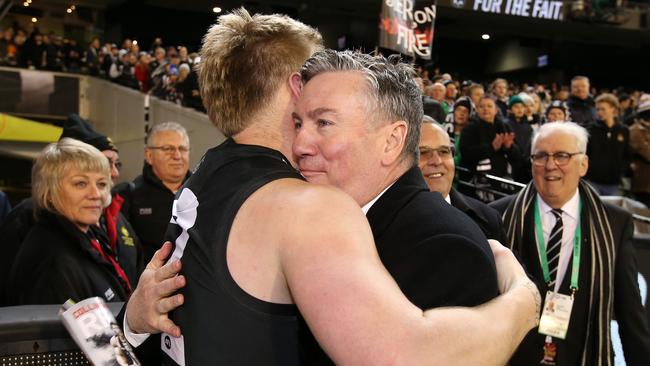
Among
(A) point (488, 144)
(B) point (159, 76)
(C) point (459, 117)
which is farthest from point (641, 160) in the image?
(B) point (159, 76)

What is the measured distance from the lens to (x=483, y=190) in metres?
6.96

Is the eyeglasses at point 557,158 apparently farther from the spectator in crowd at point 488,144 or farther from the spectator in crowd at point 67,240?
the spectator in crowd at point 488,144

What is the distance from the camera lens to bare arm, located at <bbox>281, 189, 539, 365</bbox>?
120 centimetres

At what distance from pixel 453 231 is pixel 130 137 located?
16.9 m

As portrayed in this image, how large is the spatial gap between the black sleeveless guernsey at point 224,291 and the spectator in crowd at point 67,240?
1.60 meters

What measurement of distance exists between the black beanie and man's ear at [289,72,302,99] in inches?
150

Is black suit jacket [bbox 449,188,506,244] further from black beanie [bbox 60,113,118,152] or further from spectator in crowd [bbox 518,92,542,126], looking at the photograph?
spectator in crowd [bbox 518,92,542,126]

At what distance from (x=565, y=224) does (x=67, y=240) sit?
243 centimetres

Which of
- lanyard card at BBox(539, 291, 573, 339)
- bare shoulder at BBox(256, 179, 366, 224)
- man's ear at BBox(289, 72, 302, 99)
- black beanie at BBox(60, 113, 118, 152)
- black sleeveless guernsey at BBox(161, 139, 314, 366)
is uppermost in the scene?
man's ear at BBox(289, 72, 302, 99)

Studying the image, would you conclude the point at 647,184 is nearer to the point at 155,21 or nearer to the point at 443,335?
the point at 443,335

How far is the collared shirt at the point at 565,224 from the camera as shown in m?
3.47

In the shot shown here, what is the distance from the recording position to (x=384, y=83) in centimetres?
155

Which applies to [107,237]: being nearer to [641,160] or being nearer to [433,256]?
[433,256]

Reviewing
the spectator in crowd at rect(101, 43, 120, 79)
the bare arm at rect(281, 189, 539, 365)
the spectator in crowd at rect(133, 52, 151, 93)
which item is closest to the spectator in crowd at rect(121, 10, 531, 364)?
the bare arm at rect(281, 189, 539, 365)
